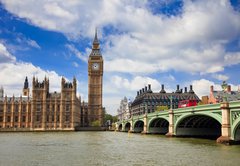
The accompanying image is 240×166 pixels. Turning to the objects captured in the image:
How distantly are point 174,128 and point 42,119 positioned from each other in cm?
7324

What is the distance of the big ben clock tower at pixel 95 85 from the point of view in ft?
470

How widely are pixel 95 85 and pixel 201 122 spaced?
90.3 m

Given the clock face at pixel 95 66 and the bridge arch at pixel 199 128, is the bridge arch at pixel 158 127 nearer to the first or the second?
the bridge arch at pixel 199 128

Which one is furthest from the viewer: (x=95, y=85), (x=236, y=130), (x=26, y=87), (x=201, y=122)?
(x=26, y=87)

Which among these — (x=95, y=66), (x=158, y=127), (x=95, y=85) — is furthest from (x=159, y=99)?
(x=158, y=127)

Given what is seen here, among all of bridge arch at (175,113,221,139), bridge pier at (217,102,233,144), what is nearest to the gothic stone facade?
bridge arch at (175,113,221,139)

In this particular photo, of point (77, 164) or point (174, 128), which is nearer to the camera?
point (77, 164)

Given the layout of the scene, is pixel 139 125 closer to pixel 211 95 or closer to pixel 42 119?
pixel 211 95

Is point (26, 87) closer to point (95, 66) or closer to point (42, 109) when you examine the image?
point (95, 66)

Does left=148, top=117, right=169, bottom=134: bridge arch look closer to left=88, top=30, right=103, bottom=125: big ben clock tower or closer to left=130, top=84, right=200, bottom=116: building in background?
left=88, top=30, right=103, bottom=125: big ben clock tower

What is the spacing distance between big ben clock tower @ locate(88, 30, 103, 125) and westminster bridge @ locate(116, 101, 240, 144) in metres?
47.2

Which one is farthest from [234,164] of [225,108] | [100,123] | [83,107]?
[83,107]

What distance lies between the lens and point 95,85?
484 feet

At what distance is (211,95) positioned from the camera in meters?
89.2
